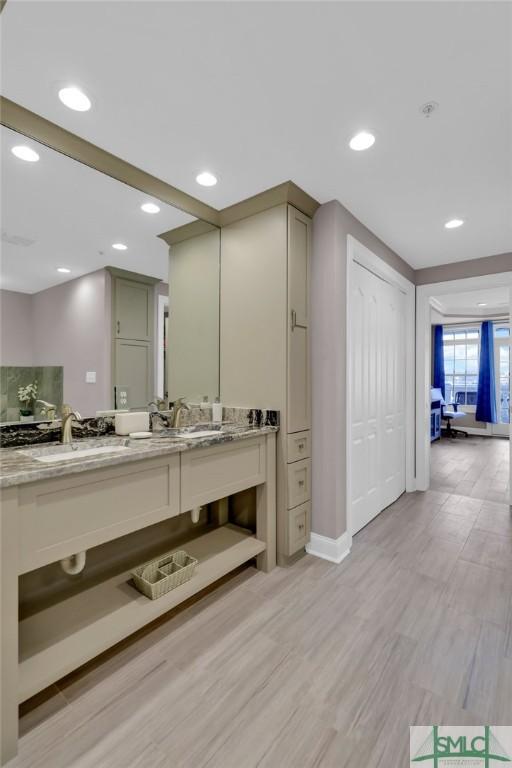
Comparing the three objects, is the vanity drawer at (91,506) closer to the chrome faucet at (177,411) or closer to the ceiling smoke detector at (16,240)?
the chrome faucet at (177,411)

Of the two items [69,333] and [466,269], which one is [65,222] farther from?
[466,269]

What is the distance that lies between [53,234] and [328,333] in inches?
68.5

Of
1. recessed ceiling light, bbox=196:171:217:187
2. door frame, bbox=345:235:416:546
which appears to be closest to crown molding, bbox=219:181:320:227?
recessed ceiling light, bbox=196:171:217:187

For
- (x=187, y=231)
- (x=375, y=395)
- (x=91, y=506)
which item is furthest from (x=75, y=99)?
(x=375, y=395)

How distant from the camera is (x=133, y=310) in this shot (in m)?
2.22

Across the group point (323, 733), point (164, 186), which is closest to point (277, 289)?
point (164, 186)

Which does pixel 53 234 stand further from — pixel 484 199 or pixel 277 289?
pixel 484 199

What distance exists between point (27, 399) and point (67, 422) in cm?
21

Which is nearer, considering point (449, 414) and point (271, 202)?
point (271, 202)

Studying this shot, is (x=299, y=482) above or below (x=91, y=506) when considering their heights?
below

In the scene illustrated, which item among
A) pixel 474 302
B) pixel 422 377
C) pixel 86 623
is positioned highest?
pixel 474 302

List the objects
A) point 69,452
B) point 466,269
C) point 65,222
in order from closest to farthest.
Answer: point 69,452, point 65,222, point 466,269

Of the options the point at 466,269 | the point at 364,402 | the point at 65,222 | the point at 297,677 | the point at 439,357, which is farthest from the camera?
the point at 439,357

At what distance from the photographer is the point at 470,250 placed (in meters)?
3.39
